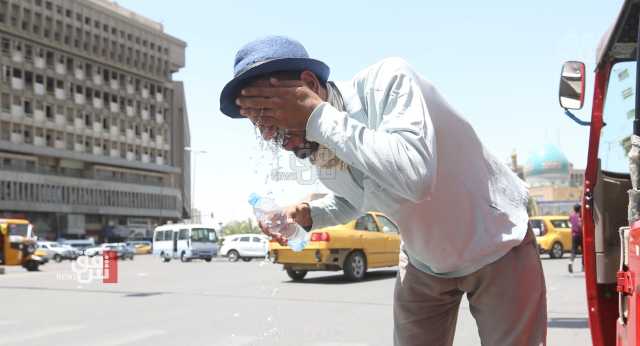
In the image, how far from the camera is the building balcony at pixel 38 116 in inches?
2945

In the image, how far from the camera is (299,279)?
15.5 m

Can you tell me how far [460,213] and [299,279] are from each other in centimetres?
1381

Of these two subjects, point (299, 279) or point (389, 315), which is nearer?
point (389, 315)

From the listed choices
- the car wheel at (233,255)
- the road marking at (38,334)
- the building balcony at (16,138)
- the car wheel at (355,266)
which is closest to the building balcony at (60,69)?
the building balcony at (16,138)

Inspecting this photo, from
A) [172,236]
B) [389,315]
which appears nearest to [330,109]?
[389,315]

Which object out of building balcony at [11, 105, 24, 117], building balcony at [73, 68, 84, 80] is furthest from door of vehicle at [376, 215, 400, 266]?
building balcony at [73, 68, 84, 80]

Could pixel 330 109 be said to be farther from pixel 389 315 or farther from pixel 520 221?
pixel 389 315

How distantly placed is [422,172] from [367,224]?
13652 mm

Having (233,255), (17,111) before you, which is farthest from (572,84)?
(17,111)

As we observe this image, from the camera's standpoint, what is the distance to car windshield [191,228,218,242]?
128 feet

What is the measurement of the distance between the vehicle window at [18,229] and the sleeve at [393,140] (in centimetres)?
2840

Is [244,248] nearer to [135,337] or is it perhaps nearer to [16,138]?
[135,337]

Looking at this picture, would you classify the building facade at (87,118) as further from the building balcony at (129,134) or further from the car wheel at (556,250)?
the car wheel at (556,250)

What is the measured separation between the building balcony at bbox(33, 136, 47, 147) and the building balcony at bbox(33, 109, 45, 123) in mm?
1789
